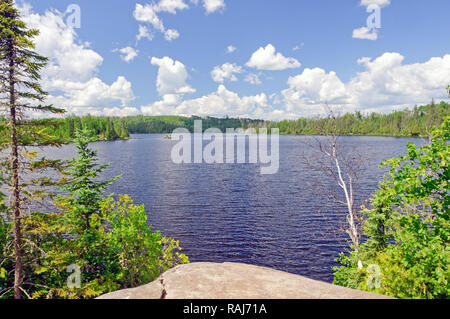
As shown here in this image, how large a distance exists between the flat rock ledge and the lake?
1242 cm

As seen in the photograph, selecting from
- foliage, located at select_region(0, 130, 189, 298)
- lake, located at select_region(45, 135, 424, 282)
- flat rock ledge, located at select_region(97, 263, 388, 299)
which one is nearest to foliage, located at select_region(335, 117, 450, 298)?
flat rock ledge, located at select_region(97, 263, 388, 299)

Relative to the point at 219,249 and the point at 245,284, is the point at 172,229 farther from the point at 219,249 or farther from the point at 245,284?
the point at 245,284

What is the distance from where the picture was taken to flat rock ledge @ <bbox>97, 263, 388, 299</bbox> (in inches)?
288

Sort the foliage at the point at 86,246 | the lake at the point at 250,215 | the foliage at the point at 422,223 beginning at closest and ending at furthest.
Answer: the foliage at the point at 422,223 → the foliage at the point at 86,246 → the lake at the point at 250,215

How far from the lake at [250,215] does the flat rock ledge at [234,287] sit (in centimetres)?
1242

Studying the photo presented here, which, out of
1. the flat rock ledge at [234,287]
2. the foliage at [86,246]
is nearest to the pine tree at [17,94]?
the foliage at [86,246]

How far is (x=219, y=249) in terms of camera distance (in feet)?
108

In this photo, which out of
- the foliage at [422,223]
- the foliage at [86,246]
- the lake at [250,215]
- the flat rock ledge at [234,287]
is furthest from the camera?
the lake at [250,215]

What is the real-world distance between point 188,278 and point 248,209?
38.6 metres

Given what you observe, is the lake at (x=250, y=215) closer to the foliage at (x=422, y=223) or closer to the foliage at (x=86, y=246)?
the foliage at (x=422, y=223)

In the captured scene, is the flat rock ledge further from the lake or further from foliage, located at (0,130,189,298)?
the lake

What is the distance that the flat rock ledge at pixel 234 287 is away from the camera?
24.0 feet
